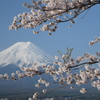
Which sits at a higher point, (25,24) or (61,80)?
(25,24)

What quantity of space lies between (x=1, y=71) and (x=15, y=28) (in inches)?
7130

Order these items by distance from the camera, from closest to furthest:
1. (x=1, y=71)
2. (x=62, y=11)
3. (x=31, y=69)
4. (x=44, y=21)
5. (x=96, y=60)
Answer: (x=96, y=60) → (x=62, y=11) → (x=44, y=21) → (x=31, y=69) → (x=1, y=71)

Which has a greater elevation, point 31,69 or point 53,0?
point 53,0

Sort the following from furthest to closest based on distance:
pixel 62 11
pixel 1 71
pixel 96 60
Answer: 1. pixel 1 71
2. pixel 62 11
3. pixel 96 60

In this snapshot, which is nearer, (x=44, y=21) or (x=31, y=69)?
(x=44, y=21)

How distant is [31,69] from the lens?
171 inches

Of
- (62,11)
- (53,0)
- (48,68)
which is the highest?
(53,0)

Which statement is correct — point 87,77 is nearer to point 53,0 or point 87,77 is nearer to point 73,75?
point 73,75

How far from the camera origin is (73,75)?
12.9ft

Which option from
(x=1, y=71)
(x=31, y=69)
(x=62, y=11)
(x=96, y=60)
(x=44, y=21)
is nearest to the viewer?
(x=96, y=60)

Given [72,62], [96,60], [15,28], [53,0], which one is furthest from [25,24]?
[96,60]

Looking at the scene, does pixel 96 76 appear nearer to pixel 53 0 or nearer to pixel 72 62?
pixel 72 62

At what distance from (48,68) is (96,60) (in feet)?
3.81

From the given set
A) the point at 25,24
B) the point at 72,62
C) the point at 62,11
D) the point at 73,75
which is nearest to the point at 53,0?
the point at 62,11
